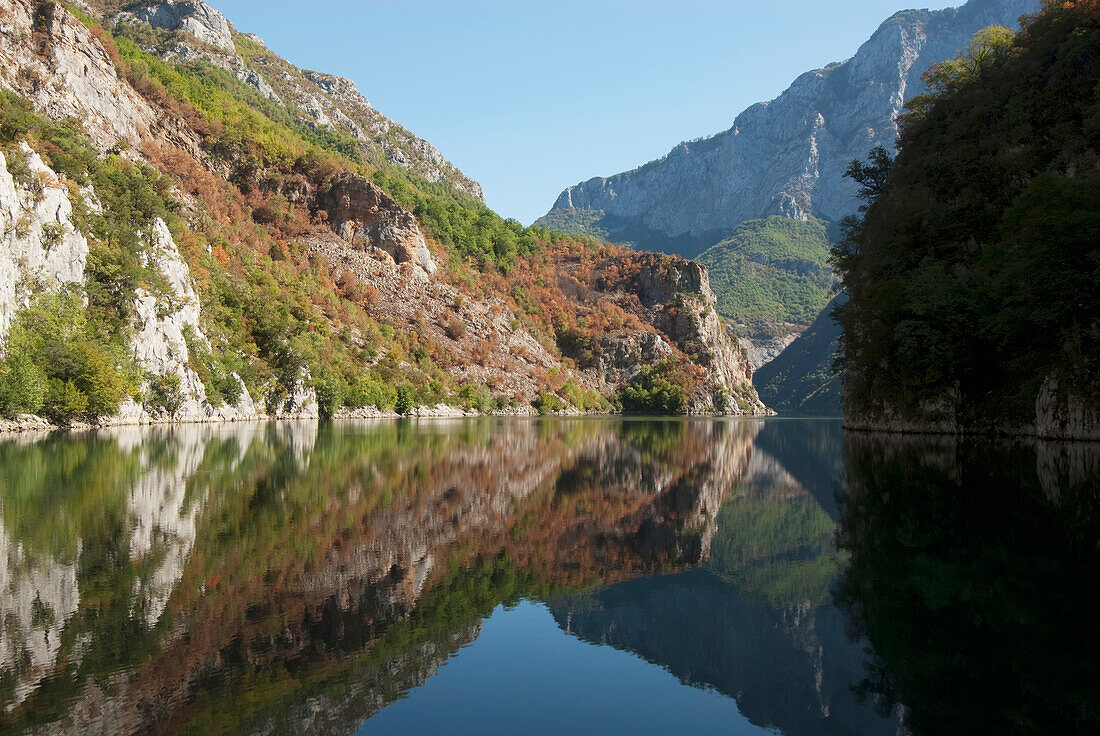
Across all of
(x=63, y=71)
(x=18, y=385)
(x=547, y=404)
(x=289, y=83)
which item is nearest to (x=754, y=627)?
(x=18, y=385)

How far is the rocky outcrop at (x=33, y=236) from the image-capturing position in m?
42.4

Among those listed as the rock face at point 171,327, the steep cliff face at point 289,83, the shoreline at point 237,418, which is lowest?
the shoreline at point 237,418

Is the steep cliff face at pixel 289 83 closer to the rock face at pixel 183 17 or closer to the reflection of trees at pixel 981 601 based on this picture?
the rock face at pixel 183 17

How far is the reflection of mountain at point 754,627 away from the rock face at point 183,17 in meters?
163

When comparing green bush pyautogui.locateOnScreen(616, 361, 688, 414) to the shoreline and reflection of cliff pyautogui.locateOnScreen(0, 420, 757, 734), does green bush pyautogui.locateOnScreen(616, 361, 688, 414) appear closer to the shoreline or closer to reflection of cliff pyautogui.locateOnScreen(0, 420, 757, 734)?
the shoreline

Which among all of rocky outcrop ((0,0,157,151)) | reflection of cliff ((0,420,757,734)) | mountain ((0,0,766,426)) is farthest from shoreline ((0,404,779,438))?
rocky outcrop ((0,0,157,151))

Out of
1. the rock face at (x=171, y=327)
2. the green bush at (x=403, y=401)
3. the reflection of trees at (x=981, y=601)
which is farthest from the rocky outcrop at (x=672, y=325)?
the reflection of trees at (x=981, y=601)

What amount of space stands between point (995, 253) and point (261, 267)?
234ft

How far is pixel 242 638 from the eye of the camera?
7.95m

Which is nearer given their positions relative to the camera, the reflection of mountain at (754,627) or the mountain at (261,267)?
the reflection of mountain at (754,627)

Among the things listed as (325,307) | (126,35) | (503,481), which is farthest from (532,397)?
(126,35)

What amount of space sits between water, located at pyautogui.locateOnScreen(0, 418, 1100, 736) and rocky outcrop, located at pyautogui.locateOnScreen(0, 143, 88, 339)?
28900 mm

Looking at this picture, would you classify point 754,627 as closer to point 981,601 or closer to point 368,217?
point 981,601

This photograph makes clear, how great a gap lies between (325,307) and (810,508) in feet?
261
